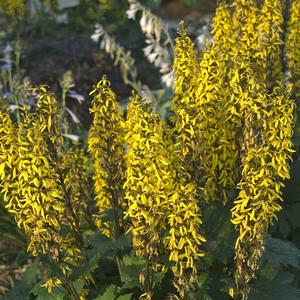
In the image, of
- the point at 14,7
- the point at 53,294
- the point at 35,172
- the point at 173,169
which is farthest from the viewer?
the point at 14,7

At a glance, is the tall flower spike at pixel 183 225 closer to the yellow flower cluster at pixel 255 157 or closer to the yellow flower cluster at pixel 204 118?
the yellow flower cluster at pixel 255 157

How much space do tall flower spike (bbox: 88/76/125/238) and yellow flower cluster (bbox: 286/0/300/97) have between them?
6.13 feet

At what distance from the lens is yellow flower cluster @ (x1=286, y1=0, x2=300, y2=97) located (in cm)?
495

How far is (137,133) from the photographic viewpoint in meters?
3.22

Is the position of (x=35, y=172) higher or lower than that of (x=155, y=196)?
higher

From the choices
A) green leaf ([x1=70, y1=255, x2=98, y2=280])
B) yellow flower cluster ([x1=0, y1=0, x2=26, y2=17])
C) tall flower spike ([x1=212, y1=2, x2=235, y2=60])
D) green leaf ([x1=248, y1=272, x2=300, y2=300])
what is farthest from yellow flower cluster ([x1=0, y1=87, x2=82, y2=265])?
A: yellow flower cluster ([x1=0, y1=0, x2=26, y2=17])

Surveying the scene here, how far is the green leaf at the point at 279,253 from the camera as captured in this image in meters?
4.00

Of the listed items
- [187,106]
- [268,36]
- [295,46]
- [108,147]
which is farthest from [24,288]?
[295,46]

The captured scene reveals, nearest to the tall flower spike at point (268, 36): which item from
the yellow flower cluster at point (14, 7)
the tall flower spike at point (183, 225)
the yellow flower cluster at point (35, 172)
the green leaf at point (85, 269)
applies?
the tall flower spike at point (183, 225)

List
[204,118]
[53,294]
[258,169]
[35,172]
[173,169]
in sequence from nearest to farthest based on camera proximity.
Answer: [258,169] < [35,172] < [173,169] < [204,118] < [53,294]

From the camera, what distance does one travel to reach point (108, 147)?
3.84 metres

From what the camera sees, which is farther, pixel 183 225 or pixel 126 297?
pixel 126 297

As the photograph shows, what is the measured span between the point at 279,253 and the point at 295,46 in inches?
74.7

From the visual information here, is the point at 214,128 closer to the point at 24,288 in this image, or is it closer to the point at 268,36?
the point at 268,36
